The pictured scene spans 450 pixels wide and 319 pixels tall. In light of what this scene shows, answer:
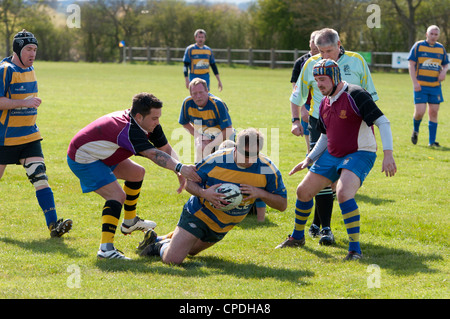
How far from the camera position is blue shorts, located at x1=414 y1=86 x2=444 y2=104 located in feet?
43.9

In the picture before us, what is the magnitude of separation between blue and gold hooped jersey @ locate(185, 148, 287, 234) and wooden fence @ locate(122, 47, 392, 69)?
1556 inches

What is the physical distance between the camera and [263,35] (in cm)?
5644

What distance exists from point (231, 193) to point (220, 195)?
10 cm

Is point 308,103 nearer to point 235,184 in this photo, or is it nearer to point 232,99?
point 235,184

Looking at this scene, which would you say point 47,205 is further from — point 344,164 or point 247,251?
point 344,164

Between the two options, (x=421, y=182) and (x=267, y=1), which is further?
(x=267, y=1)

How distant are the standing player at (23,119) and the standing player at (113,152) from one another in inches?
37.8

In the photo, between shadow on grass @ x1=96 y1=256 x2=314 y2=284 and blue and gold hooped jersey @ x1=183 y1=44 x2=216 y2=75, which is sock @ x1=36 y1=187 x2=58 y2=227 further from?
blue and gold hooped jersey @ x1=183 y1=44 x2=216 y2=75

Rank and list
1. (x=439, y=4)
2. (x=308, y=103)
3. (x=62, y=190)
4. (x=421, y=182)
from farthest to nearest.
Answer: (x=439, y=4) < (x=421, y=182) < (x=62, y=190) < (x=308, y=103)

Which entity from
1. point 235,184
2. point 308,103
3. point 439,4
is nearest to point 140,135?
point 235,184

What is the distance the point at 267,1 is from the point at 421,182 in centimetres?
4902

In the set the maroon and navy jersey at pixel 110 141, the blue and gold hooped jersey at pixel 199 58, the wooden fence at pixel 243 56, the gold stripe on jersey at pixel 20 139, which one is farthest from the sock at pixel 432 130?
the wooden fence at pixel 243 56

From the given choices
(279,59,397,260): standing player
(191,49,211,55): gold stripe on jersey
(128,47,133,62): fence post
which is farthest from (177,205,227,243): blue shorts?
(128,47,133,62): fence post

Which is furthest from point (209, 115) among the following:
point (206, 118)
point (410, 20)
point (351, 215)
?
point (410, 20)
